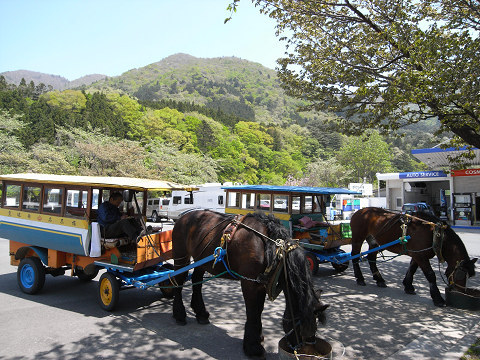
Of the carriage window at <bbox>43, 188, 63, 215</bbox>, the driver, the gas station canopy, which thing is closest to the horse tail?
the driver

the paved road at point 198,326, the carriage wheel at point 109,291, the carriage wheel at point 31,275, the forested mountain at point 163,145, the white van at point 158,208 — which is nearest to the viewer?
the paved road at point 198,326

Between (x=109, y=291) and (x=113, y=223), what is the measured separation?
122 cm

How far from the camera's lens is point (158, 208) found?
83.2ft

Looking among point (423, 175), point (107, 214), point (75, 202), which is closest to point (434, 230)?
point (107, 214)

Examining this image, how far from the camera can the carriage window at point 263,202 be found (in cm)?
1054

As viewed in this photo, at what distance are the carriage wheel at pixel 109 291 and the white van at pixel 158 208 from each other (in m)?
18.4

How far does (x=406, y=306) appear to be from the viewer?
21.5ft

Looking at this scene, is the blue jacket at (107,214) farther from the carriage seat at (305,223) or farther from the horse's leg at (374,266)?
the horse's leg at (374,266)

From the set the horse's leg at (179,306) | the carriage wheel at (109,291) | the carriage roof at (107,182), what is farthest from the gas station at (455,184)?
the carriage wheel at (109,291)

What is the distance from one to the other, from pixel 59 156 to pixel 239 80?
180m

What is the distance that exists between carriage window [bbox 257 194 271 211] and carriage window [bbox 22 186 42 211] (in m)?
6.08

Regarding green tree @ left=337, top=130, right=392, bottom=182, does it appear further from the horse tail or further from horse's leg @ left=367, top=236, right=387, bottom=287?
the horse tail

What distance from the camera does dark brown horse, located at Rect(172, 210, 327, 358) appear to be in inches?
153

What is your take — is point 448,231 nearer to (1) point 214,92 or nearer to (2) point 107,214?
(2) point 107,214
